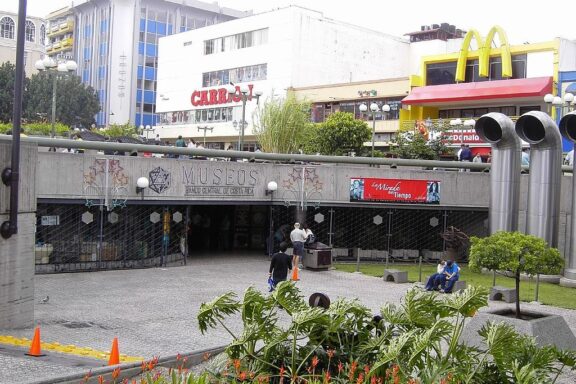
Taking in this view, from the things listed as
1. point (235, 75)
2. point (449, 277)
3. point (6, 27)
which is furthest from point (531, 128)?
point (6, 27)

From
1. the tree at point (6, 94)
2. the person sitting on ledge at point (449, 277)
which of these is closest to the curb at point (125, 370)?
the person sitting on ledge at point (449, 277)

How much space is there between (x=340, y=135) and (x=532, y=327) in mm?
26785

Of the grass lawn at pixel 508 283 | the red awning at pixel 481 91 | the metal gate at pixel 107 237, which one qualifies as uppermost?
the red awning at pixel 481 91

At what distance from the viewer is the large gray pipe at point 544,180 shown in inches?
957

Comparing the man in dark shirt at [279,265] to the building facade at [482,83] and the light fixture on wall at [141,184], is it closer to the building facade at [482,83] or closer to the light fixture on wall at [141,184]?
the light fixture on wall at [141,184]

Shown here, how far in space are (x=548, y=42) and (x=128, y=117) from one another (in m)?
51.3

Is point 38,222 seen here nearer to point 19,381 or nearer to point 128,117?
point 19,381

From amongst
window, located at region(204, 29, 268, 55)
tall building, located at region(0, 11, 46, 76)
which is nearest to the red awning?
window, located at region(204, 29, 268, 55)

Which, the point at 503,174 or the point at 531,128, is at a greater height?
the point at 531,128

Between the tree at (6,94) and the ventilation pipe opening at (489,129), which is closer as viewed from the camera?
the ventilation pipe opening at (489,129)

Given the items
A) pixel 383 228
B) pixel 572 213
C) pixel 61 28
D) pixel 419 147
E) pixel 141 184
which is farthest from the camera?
pixel 61 28

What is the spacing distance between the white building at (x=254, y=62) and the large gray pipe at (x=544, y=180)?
27478mm

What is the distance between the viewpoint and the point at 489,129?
84.0 feet

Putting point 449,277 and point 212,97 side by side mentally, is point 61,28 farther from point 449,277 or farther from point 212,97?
point 449,277
